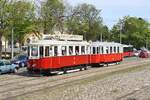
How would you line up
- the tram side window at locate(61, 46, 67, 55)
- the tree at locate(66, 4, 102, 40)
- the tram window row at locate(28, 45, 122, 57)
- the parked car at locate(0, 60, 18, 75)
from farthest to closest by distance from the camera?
the tree at locate(66, 4, 102, 40)
the parked car at locate(0, 60, 18, 75)
the tram side window at locate(61, 46, 67, 55)
the tram window row at locate(28, 45, 122, 57)

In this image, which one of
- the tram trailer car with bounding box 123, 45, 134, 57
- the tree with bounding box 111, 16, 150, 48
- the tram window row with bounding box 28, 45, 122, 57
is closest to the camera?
the tram window row with bounding box 28, 45, 122, 57

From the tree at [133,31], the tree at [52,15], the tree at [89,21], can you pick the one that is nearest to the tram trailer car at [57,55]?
the tree at [52,15]

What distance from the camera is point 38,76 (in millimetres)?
33906

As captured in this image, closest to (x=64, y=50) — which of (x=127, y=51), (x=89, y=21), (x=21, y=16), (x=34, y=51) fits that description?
(x=34, y=51)

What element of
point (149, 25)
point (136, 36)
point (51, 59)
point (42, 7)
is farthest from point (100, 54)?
point (149, 25)

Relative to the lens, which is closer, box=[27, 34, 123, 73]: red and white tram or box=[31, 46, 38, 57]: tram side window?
box=[27, 34, 123, 73]: red and white tram

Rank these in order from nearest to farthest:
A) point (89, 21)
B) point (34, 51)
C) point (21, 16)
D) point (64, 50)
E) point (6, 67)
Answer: point (34, 51) → point (64, 50) → point (6, 67) → point (21, 16) → point (89, 21)

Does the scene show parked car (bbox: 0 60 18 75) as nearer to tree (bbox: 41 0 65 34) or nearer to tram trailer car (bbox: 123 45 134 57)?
tree (bbox: 41 0 65 34)

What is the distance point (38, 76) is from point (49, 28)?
44.1m

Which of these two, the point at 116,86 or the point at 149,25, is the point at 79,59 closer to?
the point at 116,86

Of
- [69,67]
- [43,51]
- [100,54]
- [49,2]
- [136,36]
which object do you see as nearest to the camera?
[43,51]

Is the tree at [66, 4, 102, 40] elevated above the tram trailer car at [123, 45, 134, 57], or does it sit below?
above

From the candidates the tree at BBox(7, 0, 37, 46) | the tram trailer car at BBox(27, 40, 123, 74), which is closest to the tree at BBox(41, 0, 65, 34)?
the tree at BBox(7, 0, 37, 46)

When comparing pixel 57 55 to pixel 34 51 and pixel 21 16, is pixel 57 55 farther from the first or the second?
pixel 21 16
